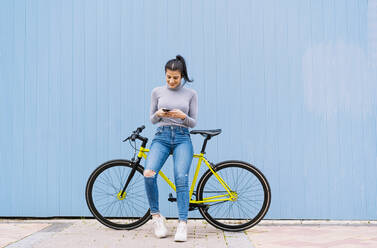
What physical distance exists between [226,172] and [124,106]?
4.46ft

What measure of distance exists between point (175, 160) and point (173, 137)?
8.5 inches

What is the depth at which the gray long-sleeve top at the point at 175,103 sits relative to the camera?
4.42 m

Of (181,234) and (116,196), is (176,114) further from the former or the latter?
(116,196)

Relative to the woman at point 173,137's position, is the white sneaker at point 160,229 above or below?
below

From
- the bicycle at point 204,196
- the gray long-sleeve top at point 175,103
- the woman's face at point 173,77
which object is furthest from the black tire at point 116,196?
the woman's face at point 173,77

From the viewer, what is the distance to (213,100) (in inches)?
208

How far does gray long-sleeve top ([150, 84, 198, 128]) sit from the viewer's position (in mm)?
4418

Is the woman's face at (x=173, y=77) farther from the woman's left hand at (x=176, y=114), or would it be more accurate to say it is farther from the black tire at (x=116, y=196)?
the black tire at (x=116, y=196)

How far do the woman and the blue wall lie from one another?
0.82m

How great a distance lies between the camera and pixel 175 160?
4391 mm

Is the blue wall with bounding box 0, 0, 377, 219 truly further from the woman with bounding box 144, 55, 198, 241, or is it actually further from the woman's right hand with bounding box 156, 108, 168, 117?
the woman's right hand with bounding box 156, 108, 168, 117

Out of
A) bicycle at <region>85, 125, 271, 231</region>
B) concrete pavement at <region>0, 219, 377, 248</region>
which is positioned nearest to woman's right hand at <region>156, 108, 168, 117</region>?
bicycle at <region>85, 125, 271, 231</region>

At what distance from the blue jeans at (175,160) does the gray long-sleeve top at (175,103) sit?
67 mm

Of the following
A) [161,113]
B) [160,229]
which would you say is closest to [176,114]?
[161,113]
